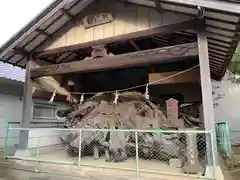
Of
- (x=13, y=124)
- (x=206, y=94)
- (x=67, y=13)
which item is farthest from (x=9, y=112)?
(x=206, y=94)

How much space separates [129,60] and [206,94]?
2.23 meters

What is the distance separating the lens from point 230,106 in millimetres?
10516

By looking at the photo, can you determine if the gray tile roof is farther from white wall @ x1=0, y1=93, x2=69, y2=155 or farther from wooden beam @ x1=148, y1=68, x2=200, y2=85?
wooden beam @ x1=148, y1=68, x2=200, y2=85

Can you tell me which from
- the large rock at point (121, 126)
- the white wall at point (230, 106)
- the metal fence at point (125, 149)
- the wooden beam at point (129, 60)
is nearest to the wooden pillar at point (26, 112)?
the metal fence at point (125, 149)

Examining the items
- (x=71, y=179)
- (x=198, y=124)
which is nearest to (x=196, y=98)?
(x=198, y=124)

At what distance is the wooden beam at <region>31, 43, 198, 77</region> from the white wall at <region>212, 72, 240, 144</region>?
689cm

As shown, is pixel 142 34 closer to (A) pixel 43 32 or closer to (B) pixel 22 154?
(A) pixel 43 32

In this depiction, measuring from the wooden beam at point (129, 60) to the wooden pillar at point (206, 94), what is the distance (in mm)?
206

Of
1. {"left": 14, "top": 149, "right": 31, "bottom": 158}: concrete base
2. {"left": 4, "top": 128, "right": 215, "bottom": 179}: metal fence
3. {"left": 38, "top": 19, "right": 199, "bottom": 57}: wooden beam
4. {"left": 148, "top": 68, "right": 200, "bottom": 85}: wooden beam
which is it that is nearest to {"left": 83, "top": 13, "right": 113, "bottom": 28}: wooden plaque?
{"left": 38, "top": 19, "right": 199, "bottom": 57}: wooden beam

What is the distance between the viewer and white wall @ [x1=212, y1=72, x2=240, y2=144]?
10287 mm

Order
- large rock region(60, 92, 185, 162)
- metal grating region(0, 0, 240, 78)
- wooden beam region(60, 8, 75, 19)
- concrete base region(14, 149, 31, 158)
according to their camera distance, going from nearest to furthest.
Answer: metal grating region(0, 0, 240, 78) < large rock region(60, 92, 185, 162) < wooden beam region(60, 8, 75, 19) < concrete base region(14, 149, 31, 158)

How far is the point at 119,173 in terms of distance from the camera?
4.61m

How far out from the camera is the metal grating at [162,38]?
426 cm

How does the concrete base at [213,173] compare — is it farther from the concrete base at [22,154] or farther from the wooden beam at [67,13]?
the wooden beam at [67,13]
